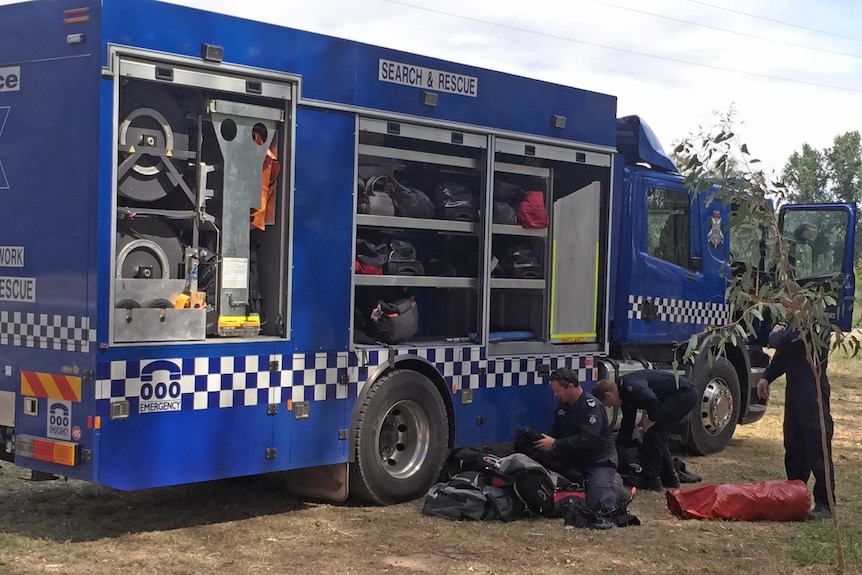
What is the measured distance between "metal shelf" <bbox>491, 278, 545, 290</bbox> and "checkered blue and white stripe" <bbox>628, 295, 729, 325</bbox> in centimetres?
141

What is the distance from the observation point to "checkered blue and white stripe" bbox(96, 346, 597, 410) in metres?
6.61

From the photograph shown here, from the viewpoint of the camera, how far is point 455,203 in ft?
29.1

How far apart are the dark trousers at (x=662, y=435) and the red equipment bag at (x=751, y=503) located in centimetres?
121

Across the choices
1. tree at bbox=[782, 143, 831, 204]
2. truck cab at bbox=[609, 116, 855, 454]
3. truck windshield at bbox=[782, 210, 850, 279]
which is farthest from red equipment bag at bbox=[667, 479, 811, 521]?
tree at bbox=[782, 143, 831, 204]

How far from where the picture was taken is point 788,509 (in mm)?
8109

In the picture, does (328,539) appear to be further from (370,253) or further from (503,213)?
(503,213)

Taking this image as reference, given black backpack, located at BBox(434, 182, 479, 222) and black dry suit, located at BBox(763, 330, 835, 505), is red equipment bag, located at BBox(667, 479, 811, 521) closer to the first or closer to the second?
black dry suit, located at BBox(763, 330, 835, 505)

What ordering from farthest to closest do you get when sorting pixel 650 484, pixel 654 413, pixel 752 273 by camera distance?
pixel 654 413 < pixel 650 484 < pixel 752 273

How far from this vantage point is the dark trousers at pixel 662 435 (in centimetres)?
945

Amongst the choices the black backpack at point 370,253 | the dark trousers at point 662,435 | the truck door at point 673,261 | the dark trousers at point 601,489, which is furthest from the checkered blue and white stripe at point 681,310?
the black backpack at point 370,253

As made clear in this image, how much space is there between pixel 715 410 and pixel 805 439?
302cm

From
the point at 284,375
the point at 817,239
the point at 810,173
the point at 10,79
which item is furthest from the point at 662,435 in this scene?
the point at 810,173

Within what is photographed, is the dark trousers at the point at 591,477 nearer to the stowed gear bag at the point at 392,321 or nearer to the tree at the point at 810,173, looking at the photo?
the stowed gear bag at the point at 392,321

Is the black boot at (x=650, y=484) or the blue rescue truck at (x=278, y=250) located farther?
the black boot at (x=650, y=484)
